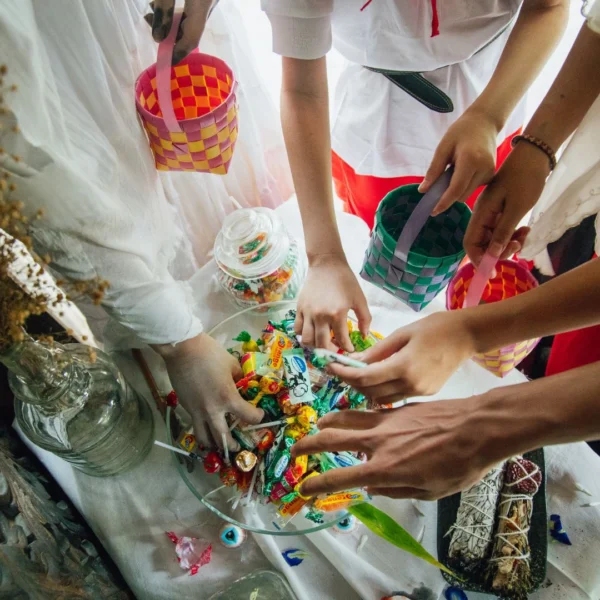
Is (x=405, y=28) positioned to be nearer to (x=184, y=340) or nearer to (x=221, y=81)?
(x=221, y=81)

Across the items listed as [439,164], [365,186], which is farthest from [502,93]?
[365,186]

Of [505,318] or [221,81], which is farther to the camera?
[221,81]

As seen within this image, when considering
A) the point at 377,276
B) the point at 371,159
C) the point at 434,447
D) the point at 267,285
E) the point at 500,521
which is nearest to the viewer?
the point at 434,447

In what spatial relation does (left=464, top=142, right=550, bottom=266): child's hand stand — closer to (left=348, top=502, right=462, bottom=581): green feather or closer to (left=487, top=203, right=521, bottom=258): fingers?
(left=487, top=203, right=521, bottom=258): fingers

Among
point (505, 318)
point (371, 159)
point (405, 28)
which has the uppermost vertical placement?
point (405, 28)

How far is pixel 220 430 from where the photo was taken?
753mm

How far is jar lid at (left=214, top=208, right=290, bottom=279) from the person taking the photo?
34.4 inches

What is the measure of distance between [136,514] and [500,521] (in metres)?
0.60

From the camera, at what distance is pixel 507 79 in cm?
80

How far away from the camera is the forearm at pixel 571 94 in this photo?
0.72 meters

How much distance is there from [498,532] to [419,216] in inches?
19.1

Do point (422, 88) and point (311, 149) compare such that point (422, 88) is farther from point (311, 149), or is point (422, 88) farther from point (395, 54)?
point (311, 149)

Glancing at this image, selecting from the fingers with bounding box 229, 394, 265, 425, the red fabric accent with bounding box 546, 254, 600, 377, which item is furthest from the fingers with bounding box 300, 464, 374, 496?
the red fabric accent with bounding box 546, 254, 600, 377

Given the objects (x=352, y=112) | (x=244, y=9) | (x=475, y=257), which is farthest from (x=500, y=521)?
(x=244, y=9)
